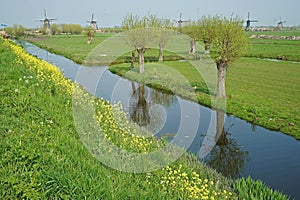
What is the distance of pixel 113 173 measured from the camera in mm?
6527

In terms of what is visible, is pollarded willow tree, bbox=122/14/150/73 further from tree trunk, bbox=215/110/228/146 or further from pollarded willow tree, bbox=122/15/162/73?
tree trunk, bbox=215/110/228/146

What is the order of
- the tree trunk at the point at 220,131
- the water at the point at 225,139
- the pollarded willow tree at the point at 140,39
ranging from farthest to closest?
the pollarded willow tree at the point at 140,39
the tree trunk at the point at 220,131
the water at the point at 225,139

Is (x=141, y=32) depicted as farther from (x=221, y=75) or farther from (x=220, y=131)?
(x=220, y=131)

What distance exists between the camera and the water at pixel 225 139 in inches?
380

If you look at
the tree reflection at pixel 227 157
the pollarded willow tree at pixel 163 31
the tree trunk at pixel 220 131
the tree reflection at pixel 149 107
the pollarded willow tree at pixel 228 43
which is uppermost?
the pollarded willow tree at pixel 163 31

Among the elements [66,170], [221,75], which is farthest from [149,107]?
[66,170]

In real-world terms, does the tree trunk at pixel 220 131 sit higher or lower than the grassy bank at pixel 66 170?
lower

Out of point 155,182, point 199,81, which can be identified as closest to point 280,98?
point 199,81

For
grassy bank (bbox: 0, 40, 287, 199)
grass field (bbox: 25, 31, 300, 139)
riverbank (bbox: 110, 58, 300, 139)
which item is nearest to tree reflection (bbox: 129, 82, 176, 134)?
riverbank (bbox: 110, 58, 300, 139)

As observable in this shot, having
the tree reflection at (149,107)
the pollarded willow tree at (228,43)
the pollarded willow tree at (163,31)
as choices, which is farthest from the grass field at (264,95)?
the pollarded willow tree at (163,31)

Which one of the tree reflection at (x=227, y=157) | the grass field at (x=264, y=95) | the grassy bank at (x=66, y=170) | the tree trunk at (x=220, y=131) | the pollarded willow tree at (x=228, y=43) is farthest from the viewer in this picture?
the pollarded willow tree at (x=228, y=43)

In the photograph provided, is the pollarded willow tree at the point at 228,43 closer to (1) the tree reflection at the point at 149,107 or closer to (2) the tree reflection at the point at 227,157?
(1) the tree reflection at the point at 149,107

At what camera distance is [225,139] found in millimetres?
12516

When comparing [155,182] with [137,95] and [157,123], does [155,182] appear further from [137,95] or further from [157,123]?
[137,95]
